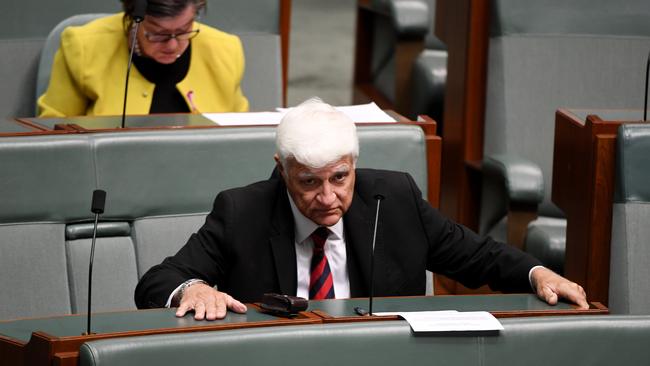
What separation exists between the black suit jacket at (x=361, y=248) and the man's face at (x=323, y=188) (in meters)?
0.05

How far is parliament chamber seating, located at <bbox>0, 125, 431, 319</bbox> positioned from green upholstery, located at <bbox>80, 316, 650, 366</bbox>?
652 mm

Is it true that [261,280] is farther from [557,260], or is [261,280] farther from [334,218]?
[557,260]

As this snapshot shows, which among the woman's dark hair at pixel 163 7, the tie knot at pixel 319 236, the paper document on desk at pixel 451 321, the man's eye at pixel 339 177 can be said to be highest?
the woman's dark hair at pixel 163 7

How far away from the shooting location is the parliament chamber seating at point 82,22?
2533 mm

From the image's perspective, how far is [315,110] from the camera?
161 cm

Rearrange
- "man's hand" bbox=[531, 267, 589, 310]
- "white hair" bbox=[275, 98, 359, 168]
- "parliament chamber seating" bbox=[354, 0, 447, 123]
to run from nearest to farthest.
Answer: "man's hand" bbox=[531, 267, 589, 310]
"white hair" bbox=[275, 98, 359, 168]
"parliament chamber seating" bbox=[354, 0, 447, 123]

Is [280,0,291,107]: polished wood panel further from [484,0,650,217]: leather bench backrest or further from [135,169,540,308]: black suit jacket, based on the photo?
[135,169,540,308]: black suit jacket

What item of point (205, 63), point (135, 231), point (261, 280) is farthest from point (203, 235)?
point (205, 63)

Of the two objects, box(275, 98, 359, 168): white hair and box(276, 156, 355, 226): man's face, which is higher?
box(275, 98, 359, 168): white hair

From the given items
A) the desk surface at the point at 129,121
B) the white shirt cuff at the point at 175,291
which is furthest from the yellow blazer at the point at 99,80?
the white shirt cuff at the point at 175,291

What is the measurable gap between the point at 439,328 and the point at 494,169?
124 cm

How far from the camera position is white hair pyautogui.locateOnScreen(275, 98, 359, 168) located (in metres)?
1.57

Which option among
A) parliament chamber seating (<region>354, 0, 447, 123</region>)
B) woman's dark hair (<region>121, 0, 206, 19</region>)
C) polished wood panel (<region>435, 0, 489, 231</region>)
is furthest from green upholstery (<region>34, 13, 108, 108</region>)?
parliament chamber seating (<region>354, 0, 447, 123</region>)

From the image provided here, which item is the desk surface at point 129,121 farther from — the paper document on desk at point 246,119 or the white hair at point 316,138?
the white hair at point 316,138
